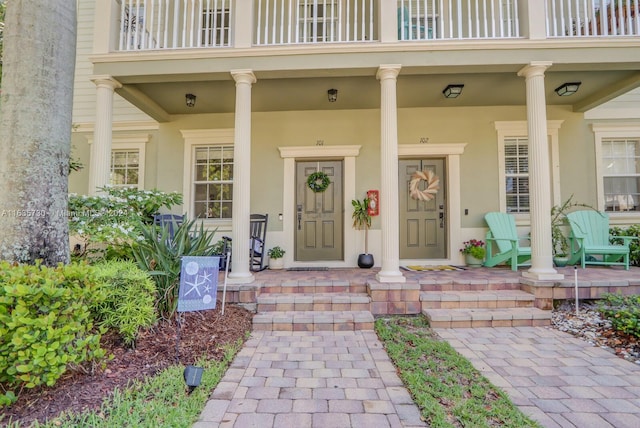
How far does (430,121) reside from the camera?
575 cm

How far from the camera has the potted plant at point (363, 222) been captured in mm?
5379

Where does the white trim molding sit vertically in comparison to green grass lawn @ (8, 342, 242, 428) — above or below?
above

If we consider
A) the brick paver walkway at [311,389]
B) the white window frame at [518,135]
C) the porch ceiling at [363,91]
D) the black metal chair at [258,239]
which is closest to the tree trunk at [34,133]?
the brick paver walkway at [311,389]

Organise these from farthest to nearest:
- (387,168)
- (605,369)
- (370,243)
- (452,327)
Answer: (370,243), (387,168), (452,327), (605,369)

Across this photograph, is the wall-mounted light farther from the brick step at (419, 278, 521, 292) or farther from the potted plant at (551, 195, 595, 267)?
the potted plant at (551, 195, 595, 267)

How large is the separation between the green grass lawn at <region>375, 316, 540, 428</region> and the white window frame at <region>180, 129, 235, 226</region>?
404 centimetres

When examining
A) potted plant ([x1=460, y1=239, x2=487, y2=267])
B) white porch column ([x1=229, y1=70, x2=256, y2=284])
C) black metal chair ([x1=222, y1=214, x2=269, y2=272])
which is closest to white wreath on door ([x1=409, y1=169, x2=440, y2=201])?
potted plant ([x1=460, y1=239, x2=487, y2=267])

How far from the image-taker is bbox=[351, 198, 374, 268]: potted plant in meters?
5.38

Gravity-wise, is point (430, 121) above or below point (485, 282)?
above

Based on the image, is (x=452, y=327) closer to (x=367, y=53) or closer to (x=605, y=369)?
(x=605, y=369)

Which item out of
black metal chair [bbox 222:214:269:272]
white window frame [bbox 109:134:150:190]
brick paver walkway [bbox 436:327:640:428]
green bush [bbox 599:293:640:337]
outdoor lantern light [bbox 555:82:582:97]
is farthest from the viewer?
white window frame [bbox 109:134:150:190]

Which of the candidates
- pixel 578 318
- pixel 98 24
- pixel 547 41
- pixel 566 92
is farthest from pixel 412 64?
pixel 98 24

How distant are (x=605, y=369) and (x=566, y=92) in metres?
4.27

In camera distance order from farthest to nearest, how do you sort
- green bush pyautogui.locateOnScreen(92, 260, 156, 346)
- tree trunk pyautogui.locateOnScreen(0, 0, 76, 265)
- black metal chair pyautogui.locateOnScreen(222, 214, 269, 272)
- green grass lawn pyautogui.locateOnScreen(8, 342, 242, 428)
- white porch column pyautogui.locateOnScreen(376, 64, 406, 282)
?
black metal chair pyautogui.locateOnScreen(222, 214, 269, 272)
white porch column pyautogui.locateOnScreen(376, 64, 406, 282)
green bush pyautogui.locateOnScreen(92, 260, 156, 346)
tree trunk pyautogui.locateOnScreen(0, 0, 76, 265)
green grass lawn pyautogui.locateOnScreen(8, 342, 242, 428)
